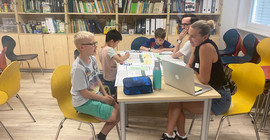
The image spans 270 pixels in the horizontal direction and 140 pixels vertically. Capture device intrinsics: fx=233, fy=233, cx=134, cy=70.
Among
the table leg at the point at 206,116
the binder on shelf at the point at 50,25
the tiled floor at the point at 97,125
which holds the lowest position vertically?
the tiled floor at the point at 97,125

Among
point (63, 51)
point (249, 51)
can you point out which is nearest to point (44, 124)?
point (63, 51)

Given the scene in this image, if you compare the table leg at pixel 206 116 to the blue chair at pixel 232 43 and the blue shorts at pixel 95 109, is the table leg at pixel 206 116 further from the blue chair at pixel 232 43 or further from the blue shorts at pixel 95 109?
the blue chair at pixel 232 43

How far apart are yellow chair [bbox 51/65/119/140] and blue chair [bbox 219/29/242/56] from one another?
2.64m

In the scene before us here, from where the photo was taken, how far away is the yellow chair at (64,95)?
6.28ft

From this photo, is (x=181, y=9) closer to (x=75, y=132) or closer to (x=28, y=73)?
(x=75, y=132)

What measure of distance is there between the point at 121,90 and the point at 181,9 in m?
2.96

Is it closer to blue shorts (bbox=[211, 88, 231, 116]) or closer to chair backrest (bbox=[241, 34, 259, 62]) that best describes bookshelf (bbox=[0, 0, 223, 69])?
chair backrest (bbox=[241, 34, 259, 62])

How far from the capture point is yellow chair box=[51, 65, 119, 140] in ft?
6.28

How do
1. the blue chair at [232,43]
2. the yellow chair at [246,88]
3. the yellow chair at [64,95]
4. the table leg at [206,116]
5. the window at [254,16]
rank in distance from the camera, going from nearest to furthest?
1. the table leg at [206,116]
2. the yellow chair at [64,95]
3. the yellow chair at [246,88]
4. the blue chair at [232,43]
5. the window at [254,16]

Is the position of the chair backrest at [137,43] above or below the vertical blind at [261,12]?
below

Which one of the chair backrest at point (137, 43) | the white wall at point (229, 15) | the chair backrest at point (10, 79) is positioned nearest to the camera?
the chair backrest at point (10, 79)

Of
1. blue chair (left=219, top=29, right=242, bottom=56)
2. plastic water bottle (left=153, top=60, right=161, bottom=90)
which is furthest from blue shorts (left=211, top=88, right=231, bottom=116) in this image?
blue chair (left=219, top=29, right=242, bottom=56)

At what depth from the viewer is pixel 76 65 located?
6.13 ft

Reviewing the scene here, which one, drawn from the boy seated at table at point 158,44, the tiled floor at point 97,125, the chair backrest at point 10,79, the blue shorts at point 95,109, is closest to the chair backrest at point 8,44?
the tiled floor at point 97,125
